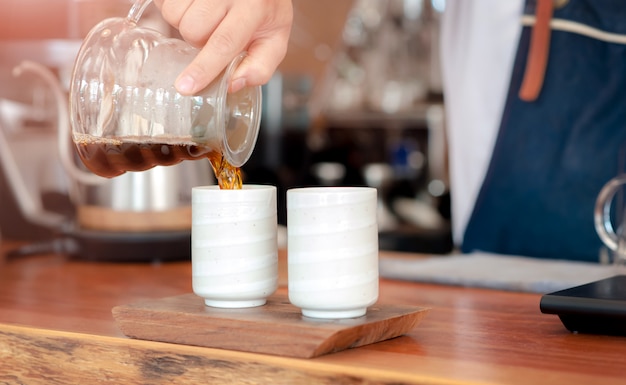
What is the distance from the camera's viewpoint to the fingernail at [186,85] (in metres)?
1.08

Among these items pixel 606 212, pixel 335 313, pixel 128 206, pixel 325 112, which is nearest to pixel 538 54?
pixel 606 212

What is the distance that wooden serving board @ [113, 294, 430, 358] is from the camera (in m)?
0.96

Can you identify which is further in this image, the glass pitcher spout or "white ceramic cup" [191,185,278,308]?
the glass pitcher spout

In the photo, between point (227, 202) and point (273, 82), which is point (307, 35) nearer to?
point (273, 82)

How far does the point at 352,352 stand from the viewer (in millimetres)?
988

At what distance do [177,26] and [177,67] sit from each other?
0.27 ft

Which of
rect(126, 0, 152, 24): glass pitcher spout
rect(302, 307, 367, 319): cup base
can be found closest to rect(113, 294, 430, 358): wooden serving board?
rect(302, 307, 367, 319): cup base

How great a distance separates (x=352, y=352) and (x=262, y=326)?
0.10 m

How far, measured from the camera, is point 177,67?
1.16 metres

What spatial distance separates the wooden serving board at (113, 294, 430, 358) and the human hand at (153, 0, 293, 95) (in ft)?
0.85

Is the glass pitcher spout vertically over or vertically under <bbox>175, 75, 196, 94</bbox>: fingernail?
over

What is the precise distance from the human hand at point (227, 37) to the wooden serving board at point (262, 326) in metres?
0.26

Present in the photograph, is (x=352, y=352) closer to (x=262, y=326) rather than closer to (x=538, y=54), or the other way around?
(x=262, y=326)

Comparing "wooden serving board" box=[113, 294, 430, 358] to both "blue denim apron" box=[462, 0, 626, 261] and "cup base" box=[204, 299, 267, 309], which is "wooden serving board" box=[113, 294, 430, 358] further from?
"blue denim apron" box=[462, 0, 626, 261]
